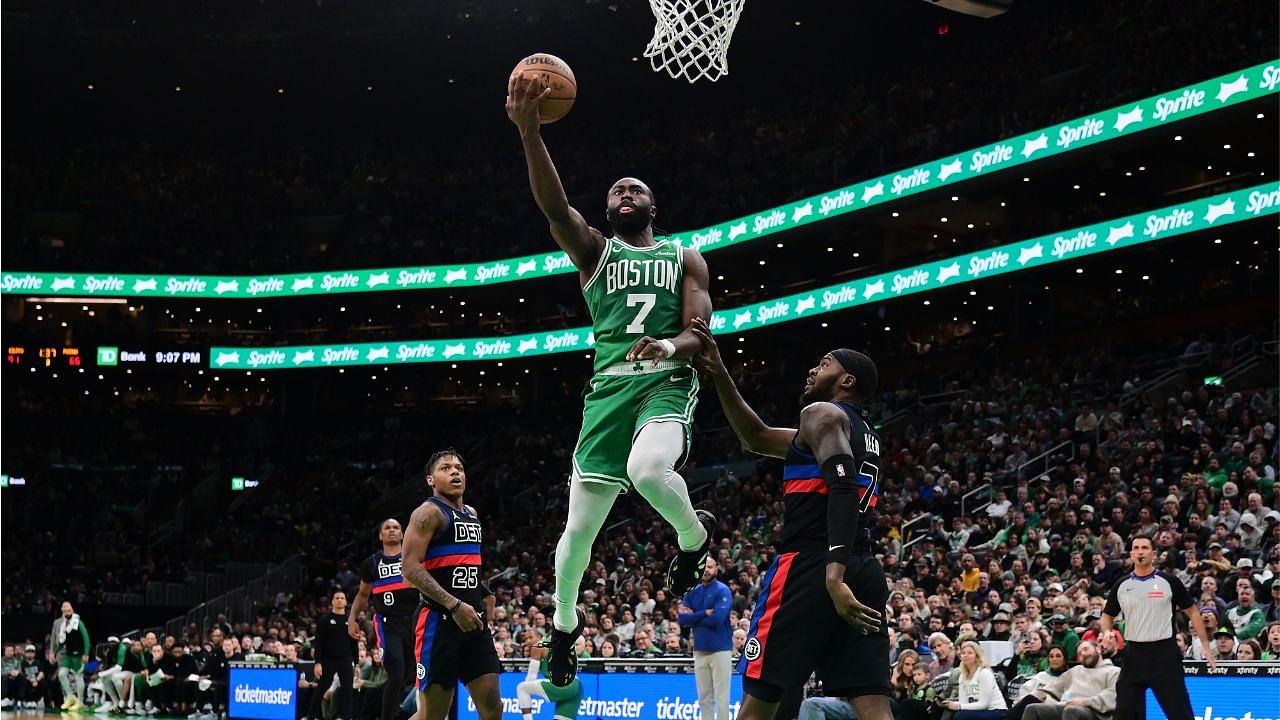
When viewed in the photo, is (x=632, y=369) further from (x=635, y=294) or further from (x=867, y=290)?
(x=867, y=290)

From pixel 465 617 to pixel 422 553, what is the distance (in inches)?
23.2

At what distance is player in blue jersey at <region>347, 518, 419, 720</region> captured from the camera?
11883 mm

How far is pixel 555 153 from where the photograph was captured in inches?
1628

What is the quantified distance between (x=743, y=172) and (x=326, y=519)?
14.2 m

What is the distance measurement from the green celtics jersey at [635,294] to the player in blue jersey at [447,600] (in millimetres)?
2190

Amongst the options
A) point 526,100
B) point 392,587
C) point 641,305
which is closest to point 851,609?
point 641,305

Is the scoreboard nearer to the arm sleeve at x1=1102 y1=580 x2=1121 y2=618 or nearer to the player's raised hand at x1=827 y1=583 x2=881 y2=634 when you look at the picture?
the arm sleeve at x1=1102 y1=580 x2=1121 y2=618

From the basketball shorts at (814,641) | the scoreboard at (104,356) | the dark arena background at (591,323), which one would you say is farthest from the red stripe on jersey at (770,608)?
the scoreboard at (104,356)

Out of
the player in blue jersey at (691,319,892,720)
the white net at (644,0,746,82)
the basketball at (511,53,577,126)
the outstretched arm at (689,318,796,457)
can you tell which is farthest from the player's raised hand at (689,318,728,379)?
the white net at (644,0,746,82)

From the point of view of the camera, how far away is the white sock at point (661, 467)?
6.25m

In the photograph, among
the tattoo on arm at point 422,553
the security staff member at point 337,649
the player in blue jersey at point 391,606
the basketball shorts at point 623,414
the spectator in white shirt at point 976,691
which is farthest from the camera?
the security staff member at point 337,649

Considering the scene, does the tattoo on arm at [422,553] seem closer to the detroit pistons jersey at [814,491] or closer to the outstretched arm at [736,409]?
the outstretched arm at [736,409]

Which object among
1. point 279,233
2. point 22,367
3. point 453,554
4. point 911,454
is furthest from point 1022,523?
point 22,367

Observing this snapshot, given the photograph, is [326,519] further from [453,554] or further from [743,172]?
[453,554]
